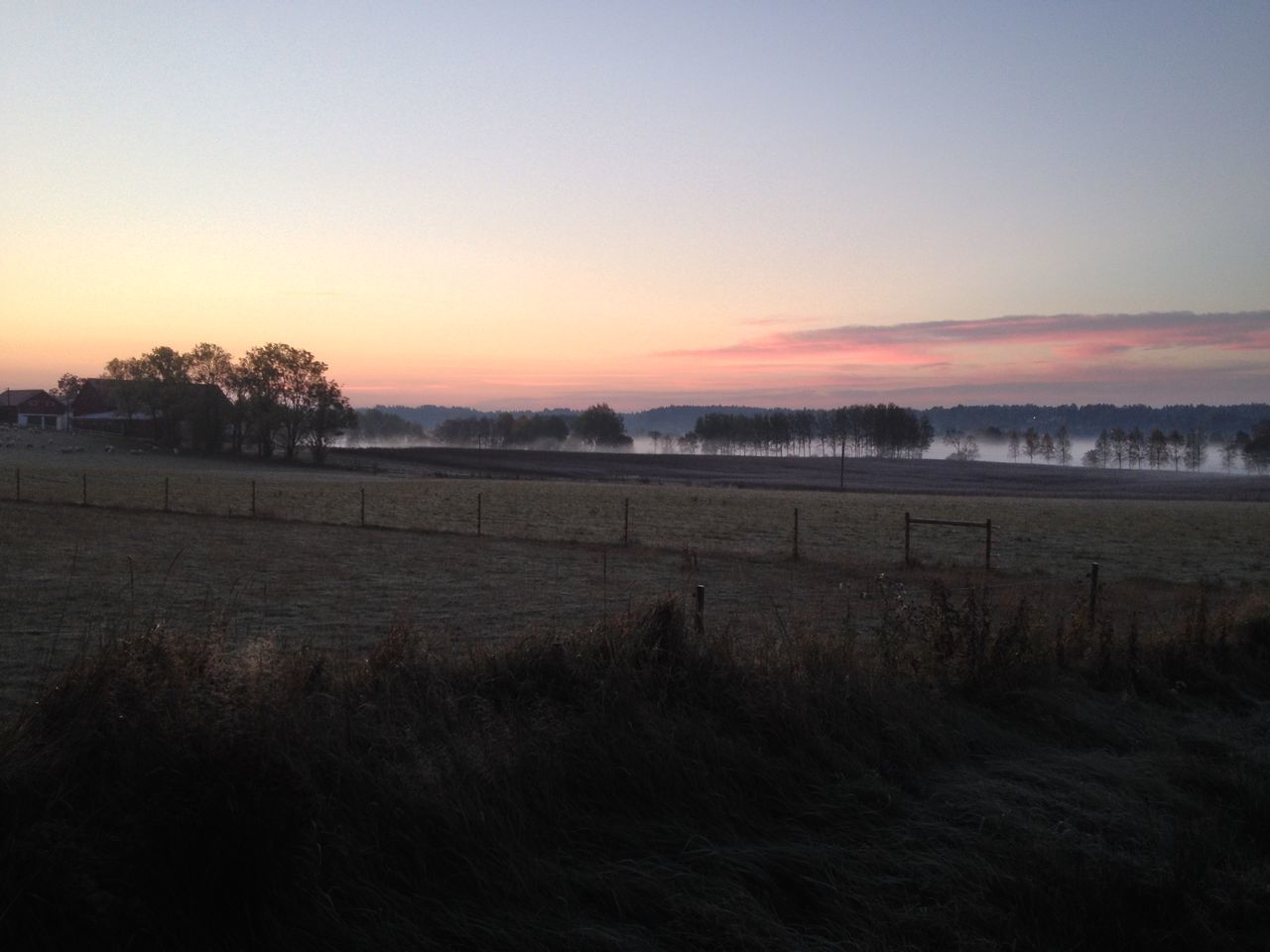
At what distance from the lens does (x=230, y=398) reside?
373ft

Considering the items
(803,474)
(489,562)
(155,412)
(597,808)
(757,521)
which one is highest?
(155,412)

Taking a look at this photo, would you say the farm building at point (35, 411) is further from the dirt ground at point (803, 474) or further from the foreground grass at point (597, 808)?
the foreground grass at point (597, 808)

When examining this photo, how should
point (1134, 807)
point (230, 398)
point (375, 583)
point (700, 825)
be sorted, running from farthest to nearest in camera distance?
point (230, 398), point (375, 583), point (1134, 807), point (700, 825)

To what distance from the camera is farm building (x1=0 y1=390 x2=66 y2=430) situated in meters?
149

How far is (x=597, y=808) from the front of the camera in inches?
201

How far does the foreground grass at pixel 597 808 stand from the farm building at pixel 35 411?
16227 cm

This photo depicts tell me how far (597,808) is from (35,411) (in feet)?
566

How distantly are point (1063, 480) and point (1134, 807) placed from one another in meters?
127

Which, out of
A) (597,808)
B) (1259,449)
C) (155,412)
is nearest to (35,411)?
(155,412)

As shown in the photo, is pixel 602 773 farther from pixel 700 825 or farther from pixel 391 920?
pixel 391 920

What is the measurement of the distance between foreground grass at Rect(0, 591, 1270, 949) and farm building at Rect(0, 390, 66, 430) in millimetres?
162272

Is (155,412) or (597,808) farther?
(155,412)

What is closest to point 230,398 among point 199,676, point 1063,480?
point 1063,480

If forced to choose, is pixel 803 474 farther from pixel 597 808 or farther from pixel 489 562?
pixel 597 808
